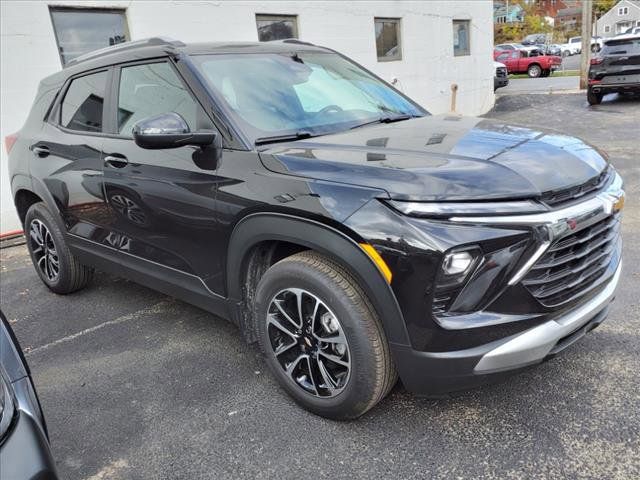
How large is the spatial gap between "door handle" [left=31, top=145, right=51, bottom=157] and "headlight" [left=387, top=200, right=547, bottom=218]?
316 centimetres

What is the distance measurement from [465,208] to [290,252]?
3.34 ft

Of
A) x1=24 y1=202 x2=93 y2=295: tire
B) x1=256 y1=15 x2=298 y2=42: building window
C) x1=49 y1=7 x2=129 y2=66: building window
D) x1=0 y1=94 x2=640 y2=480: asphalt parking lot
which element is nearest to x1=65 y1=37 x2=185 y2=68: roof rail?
x1=24 y1=202 x2=93 y2=295: tire

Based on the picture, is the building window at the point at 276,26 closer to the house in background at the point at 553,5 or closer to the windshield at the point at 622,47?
the windshield at the point at 622,47

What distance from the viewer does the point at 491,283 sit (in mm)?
2070

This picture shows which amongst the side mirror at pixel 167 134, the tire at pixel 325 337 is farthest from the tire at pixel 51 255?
the tire at pixel 325 337

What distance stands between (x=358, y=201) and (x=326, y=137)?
2.47 feet

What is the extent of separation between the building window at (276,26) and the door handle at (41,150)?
5.98 metres

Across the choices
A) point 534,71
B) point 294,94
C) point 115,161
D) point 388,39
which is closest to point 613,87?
point 388,39

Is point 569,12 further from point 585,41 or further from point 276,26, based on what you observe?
point 276,26

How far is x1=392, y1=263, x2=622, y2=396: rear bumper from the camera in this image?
83.4 inches

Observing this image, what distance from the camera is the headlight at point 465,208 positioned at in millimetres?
2080

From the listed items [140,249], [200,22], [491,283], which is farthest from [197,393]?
[200,22]

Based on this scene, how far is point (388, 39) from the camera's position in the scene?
40.4ft

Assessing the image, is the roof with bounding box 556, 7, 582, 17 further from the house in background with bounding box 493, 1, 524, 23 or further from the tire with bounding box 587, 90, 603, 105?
the tire with bounding box 587, 90, 603, 105
